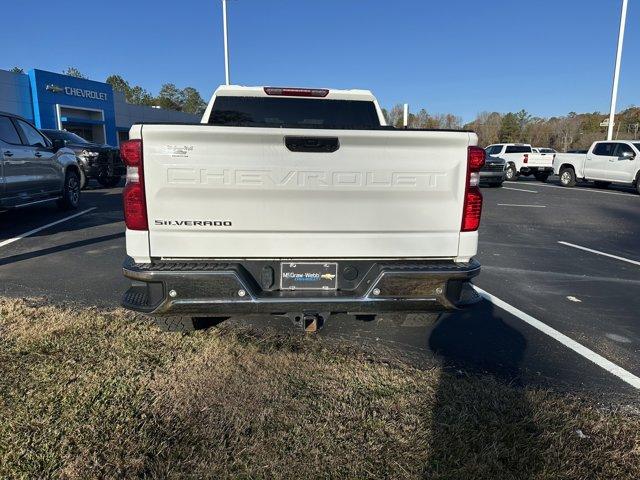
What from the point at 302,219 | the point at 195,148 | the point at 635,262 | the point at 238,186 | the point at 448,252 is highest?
the point at 195,148

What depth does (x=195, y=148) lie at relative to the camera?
2.71m

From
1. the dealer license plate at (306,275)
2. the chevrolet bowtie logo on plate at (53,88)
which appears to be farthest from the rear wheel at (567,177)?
the chevrolet bowtie logo on plate at (53,88)

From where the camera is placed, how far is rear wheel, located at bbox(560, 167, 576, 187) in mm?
20164

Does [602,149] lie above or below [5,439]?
above

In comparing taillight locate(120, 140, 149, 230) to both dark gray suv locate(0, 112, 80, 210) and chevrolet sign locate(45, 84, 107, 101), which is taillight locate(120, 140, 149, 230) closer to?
dark gray suv locate(0, 112, 80, 210)

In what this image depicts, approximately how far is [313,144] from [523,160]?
23211mm

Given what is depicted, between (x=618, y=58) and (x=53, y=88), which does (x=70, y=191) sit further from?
(x=618, y=58)

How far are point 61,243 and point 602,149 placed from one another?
19802 mm

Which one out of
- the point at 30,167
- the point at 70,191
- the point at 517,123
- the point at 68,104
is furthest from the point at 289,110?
the point at 517,123

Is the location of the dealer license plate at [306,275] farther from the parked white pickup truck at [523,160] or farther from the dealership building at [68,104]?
the parked white pickup truck at [523,160]

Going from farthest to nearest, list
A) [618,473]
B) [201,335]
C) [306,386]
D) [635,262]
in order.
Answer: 1. [635,262]
2. [201,335]
3. [306,386]
4. [618,473]

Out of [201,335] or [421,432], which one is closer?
[421,432]

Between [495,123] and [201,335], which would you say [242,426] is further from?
[495,123]

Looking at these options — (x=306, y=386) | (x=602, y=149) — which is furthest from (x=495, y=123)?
(x=306, y=386)
